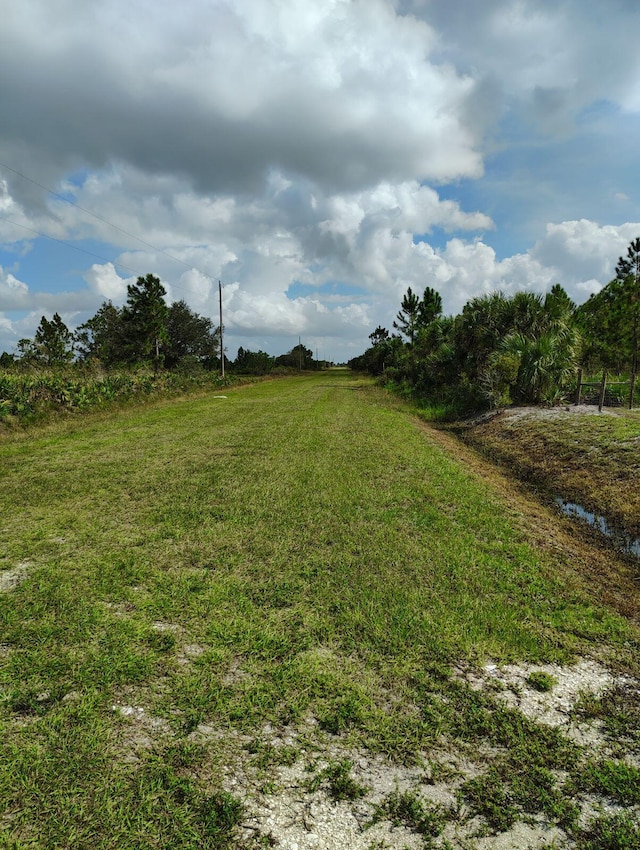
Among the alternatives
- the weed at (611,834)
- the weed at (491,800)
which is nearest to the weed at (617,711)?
the weed at (611,834)

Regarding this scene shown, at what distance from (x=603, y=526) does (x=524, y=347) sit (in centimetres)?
1104

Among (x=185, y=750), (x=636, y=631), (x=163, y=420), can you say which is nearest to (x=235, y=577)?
(x=185, y=750)

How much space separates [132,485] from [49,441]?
521 cm

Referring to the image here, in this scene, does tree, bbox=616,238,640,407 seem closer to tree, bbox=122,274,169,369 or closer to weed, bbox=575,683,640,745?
weed, bbox=575,683,640,745

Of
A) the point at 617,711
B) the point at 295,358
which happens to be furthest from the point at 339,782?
the point at 295,358

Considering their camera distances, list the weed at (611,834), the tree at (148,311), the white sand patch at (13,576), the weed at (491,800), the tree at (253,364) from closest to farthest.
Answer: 1. the weed at (611,834)
2. the weed at (491,800)
3. the white sand patch at (13,576)
4. the tree at (148,311)
5. the tree at (253,364)

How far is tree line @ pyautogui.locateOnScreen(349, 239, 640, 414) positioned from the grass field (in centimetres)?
1001

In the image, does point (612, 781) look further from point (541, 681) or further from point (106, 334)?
point (106, 334)

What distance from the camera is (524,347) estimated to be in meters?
15.8

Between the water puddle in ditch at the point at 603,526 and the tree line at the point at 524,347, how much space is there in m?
8.90

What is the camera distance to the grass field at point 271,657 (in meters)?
2.05

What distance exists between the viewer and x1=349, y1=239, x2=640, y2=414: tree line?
1526 cm

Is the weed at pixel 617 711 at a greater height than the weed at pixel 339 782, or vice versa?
the weed at pixel 617 711

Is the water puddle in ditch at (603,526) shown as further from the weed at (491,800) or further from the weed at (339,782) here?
the weed at (339,782)
